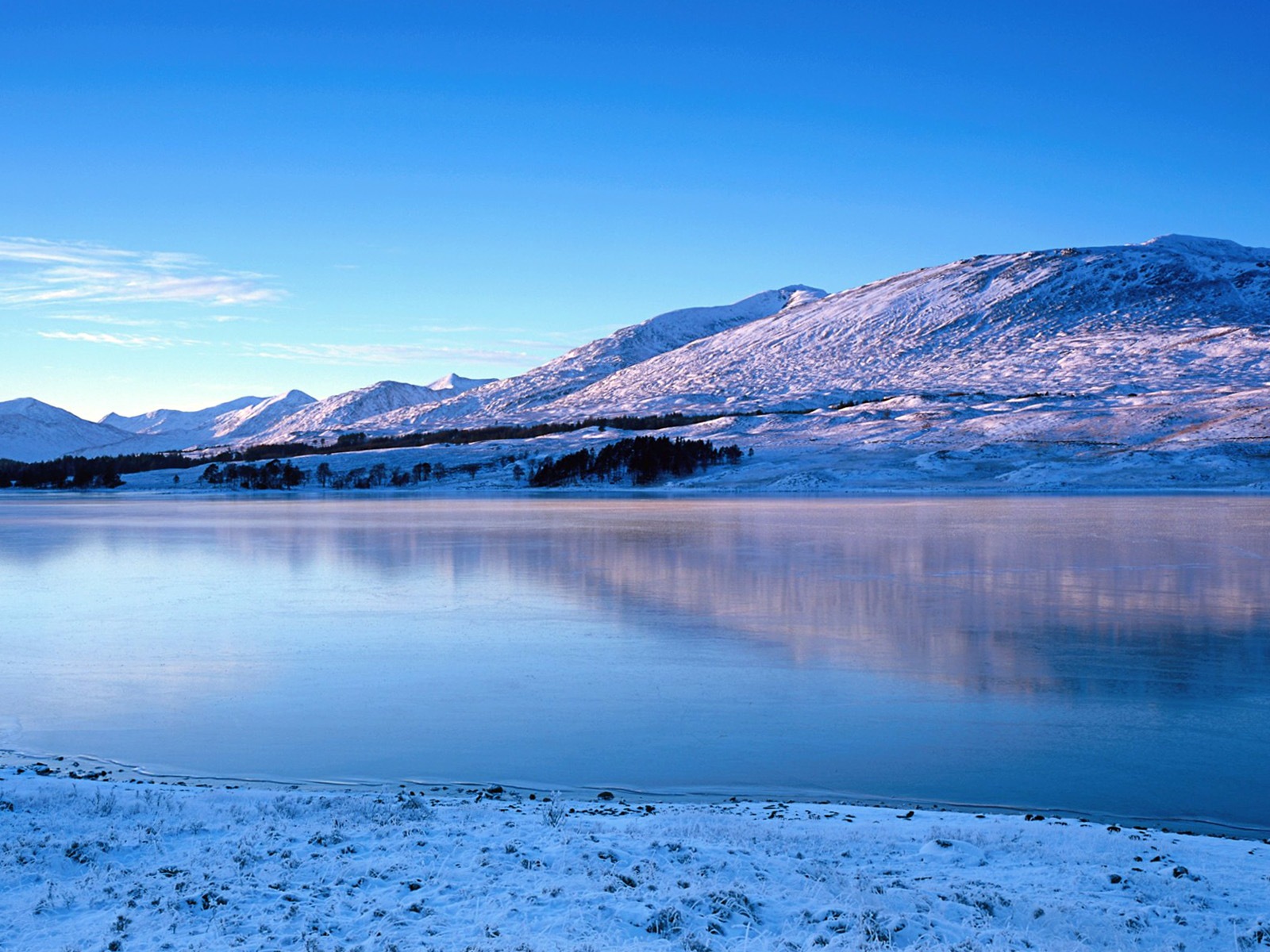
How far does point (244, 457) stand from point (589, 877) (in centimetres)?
18536

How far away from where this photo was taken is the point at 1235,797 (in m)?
9.84

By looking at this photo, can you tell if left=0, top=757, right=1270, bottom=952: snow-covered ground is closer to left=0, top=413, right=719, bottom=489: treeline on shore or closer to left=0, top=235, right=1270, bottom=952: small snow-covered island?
left=0, top=235, right=1270, bottom=952: small snow-covered island

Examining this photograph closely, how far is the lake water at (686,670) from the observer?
36.1 feet

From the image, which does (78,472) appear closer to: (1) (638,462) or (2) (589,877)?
(1) (638,462)

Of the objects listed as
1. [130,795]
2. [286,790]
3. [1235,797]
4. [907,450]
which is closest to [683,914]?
[286,790]

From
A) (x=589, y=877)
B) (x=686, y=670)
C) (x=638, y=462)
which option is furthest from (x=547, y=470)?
(x=589, y=877)

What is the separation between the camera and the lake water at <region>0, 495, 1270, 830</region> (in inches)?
433

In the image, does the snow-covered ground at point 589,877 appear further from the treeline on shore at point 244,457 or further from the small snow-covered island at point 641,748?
the treeline on shore at point 244,457

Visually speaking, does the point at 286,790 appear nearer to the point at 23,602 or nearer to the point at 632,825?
the point at 632,825

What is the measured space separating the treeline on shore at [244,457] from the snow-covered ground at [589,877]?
15158cm

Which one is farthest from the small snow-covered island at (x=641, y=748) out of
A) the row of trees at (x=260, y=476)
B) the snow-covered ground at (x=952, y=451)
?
the row of trees at (x=260, y=476)

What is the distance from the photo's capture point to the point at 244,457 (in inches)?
7067

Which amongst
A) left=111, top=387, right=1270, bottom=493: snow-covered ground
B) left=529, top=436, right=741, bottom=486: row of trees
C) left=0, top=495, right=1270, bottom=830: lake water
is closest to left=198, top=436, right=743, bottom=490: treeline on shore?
left=529, top=436, right=741, bottom=486: row of trees

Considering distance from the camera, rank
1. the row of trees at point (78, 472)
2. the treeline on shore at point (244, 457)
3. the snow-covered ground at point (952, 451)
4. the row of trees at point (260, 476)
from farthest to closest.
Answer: the treeline on shore at point (244, 457) → the row of trees at point (78, 472) → the row of trees at point (260, 476) → the snow-covered ground at point (952, 451)
